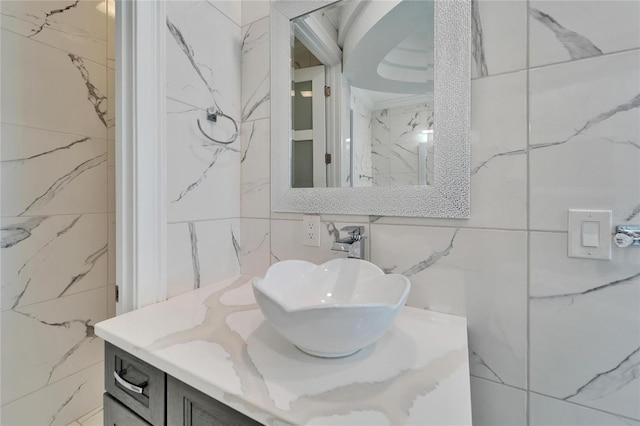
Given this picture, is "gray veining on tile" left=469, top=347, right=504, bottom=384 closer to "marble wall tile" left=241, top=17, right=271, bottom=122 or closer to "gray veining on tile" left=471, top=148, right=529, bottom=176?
"gray veining on tile" left=471, top=148, right=529, bottom=176

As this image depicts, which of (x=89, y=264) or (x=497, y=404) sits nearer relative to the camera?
(x=497, y=404)

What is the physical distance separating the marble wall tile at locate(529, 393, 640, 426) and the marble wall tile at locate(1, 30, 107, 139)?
218cm

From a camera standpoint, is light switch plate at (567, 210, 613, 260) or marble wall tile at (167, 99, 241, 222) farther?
marble wall tile at (167, 99, 241, 222)

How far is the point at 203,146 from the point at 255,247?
0.47 metres

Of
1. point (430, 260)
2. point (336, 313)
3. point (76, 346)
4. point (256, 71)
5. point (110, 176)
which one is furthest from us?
point (110, 176)

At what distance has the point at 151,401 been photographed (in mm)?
673

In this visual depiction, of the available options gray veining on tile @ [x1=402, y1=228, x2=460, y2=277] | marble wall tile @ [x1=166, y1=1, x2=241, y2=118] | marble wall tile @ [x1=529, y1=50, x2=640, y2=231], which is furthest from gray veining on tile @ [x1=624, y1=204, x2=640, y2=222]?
marble wall tile @ [x1=166, y1=1, x2=241, y2=118]

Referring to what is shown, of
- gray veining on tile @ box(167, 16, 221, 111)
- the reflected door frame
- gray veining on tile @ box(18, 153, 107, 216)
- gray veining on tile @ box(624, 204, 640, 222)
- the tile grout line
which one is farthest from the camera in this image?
gray veining on tile @ box(18, 153, 107, 216)

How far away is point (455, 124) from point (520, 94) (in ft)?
0.56

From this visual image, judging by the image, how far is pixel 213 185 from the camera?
117 centimetres

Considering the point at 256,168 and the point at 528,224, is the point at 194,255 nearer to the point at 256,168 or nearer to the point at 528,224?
the point at 256,168

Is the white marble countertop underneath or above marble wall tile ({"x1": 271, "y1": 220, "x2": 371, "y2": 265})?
underneath

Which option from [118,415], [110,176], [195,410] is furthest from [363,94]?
[110,176]

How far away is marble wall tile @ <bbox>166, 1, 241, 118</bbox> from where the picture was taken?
1011mm
